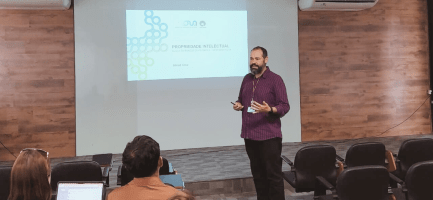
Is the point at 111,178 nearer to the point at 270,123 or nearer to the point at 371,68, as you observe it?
the point at 270,123

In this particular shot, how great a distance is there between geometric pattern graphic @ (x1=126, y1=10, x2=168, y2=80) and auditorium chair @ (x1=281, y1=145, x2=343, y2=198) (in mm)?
3331

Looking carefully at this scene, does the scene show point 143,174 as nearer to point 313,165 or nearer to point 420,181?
point 420,181

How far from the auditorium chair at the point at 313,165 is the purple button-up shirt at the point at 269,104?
0.27m

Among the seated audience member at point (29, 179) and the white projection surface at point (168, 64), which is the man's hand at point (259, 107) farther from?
the white projection surface at point (168, 64)

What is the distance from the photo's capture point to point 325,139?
642 centimetres

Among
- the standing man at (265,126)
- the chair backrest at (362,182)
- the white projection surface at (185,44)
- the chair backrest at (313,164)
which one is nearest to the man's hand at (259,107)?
the standing man at (265,126)

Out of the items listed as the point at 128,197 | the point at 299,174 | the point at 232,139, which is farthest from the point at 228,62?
the point at 128,197

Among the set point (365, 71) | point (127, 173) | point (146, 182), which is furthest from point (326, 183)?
point (365, 71)

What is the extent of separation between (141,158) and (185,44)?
4.38 m

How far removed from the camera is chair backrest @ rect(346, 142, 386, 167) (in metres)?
2.93

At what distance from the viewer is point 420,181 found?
2.21 metres

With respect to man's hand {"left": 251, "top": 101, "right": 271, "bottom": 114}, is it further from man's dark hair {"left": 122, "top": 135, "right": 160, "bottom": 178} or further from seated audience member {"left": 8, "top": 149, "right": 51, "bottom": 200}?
seated audience member {"left": 8, "top": 149, "right": 51, "bottom": 200}

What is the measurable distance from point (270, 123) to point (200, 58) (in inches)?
118

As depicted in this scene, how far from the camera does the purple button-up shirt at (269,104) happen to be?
2938 millimetres
